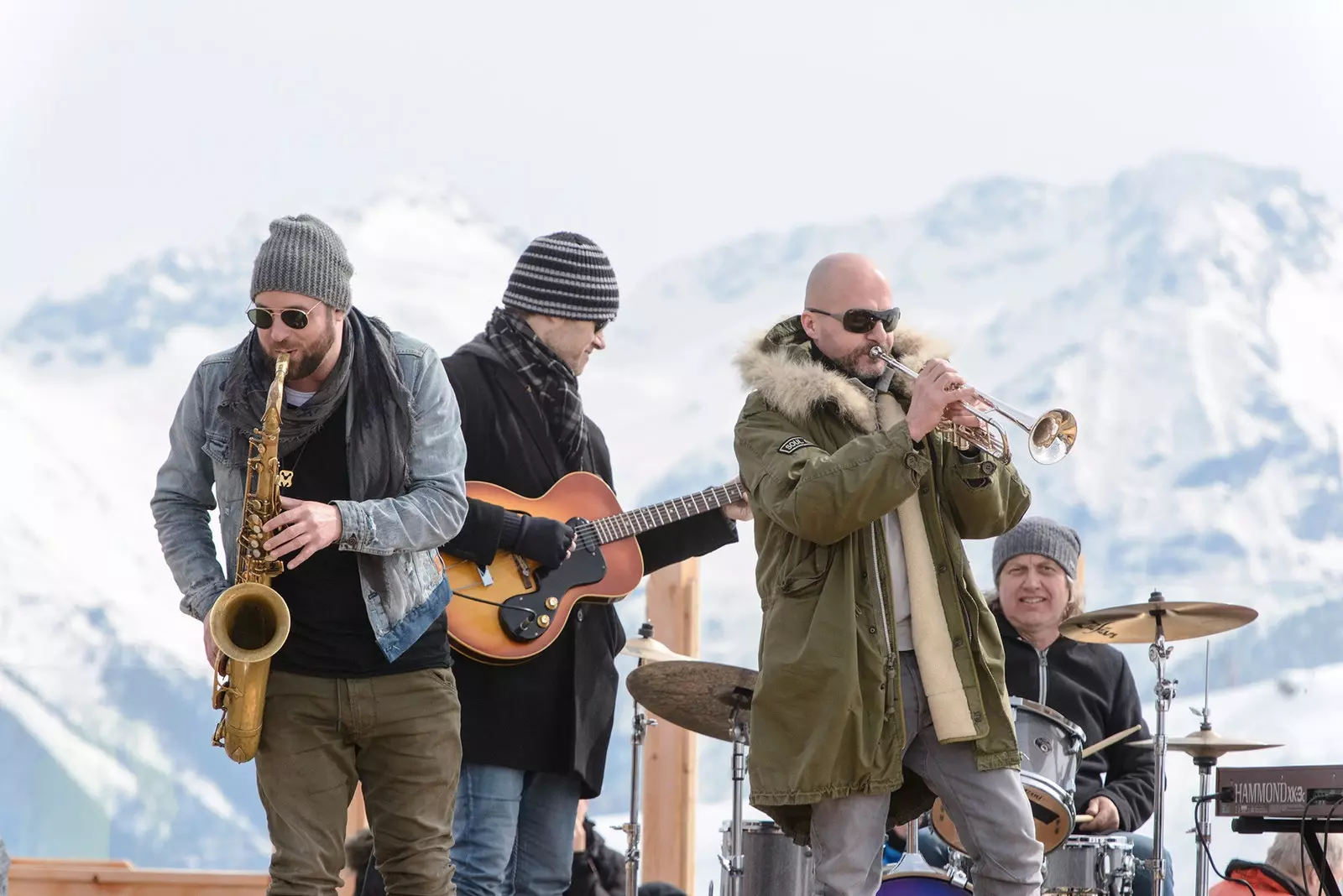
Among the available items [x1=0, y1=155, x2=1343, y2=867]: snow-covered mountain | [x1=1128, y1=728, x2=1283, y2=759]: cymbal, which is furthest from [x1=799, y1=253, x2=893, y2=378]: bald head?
[x1=0, y1=155, x2=1343, y2=867]: snow-covered mountain

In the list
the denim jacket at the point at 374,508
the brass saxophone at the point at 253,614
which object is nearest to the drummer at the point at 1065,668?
the denim jacket at the point at 374,508

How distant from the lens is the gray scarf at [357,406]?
2938 millimetres

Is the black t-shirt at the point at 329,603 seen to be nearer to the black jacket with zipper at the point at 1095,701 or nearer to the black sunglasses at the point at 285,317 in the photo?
the black sunglasses at the point at 285,317

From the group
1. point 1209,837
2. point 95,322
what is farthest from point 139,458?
point 1209,837

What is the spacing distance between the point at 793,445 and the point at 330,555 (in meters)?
0.92

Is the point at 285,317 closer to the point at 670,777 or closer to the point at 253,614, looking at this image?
the point at 253,614

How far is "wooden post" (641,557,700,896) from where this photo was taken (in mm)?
6230

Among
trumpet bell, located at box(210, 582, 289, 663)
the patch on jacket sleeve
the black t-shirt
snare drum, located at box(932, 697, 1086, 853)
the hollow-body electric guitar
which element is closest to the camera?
trumpet bell, located at box(210, 582, 289, 663)

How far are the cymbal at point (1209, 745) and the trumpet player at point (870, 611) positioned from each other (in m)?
1.95

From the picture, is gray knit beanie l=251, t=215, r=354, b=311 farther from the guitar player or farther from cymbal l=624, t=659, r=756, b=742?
cymbal l=624, t=659, r=756, b=742

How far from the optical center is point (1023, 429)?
2.95 m

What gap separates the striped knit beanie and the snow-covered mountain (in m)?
4.94

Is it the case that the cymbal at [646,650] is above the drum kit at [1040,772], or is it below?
above

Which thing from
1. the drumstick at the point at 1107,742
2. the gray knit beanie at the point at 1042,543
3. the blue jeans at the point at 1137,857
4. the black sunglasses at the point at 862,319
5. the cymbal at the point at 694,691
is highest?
the black sunglasses at the point at 862,319
